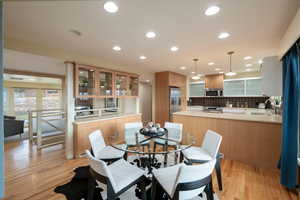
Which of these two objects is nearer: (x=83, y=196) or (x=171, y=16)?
(x=171, y=16)

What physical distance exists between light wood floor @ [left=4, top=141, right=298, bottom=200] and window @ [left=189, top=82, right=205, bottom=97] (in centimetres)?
459

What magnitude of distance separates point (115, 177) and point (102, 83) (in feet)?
9.17

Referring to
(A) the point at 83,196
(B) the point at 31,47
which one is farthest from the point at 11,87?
(A) the point at 83,196

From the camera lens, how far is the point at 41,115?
3932 mm

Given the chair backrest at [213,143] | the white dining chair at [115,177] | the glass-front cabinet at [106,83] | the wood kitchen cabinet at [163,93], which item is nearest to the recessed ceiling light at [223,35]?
the chair backrest at [213,143]

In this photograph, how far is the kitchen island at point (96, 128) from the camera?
3165 mm

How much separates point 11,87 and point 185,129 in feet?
26.5

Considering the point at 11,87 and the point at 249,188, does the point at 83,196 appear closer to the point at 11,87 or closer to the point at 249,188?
the point at 249,188

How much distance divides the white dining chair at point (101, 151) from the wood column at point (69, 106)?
49.5 inches

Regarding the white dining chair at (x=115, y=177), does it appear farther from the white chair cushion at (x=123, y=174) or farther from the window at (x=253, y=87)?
the window at (x=253, y=87)

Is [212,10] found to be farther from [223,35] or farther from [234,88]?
[234,88]

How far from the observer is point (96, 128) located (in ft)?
11.5

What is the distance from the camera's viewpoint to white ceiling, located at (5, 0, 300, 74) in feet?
5.19

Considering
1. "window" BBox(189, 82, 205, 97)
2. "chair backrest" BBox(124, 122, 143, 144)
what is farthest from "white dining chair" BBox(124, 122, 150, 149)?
"window" BBox(189, 82, 205, 97)
